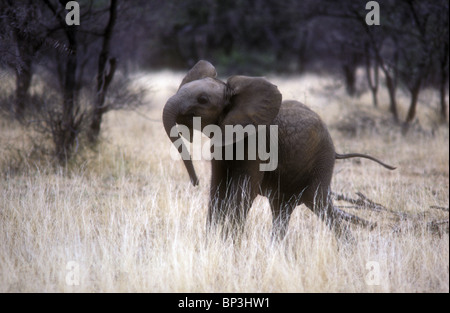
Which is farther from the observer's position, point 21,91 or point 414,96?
point 414,96

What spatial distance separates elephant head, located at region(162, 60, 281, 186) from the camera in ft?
14.1

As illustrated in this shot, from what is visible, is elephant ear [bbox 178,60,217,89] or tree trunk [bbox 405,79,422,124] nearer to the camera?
elephant ear [bbox 178,60,217,89]

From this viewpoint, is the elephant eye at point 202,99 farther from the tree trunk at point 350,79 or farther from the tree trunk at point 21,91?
the tree trunk at point 350,79

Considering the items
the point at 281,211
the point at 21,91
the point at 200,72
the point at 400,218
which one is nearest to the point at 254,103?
the point at 200,72

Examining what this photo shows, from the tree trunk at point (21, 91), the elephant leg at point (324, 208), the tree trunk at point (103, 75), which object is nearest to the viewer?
the elephant leg at point (324, 208)

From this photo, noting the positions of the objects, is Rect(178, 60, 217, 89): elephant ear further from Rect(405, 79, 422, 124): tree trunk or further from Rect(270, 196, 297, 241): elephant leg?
Rect(405, 79, 422, 124): tree trunk

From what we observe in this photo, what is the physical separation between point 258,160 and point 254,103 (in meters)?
0.56

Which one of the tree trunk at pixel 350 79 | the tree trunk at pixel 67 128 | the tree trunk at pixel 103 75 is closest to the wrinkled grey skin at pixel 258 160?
the tree trunk at pixel 67 128

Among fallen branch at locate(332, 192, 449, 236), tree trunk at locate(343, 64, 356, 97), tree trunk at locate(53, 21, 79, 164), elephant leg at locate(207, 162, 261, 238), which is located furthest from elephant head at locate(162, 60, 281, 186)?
tree trunk at locate(343, 64, 356, 97)

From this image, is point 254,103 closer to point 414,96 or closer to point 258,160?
point 258,160

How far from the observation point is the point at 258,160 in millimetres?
4734

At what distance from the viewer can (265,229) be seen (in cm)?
520

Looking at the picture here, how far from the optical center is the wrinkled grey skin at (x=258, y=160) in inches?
171

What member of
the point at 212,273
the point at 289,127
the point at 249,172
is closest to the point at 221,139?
the point at 249,172
